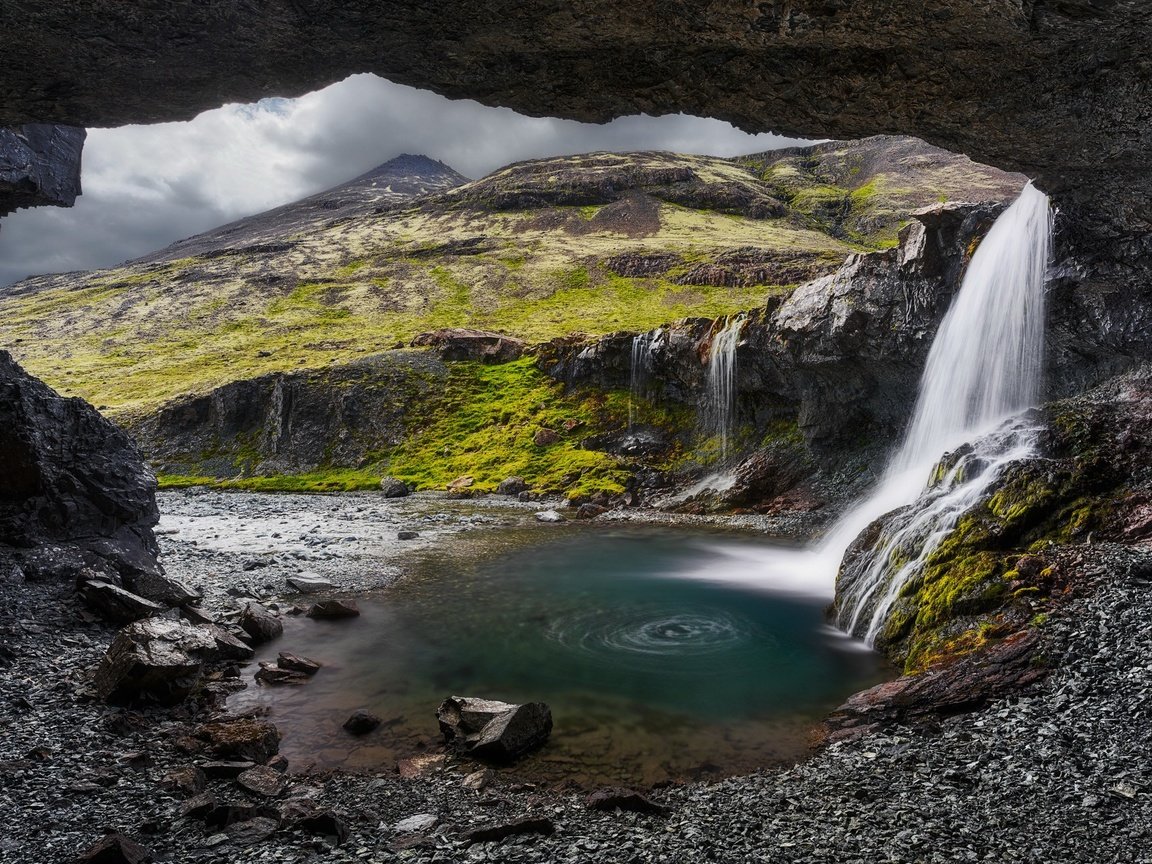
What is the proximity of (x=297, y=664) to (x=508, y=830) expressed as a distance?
29.1 feet

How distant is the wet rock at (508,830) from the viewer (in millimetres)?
8531

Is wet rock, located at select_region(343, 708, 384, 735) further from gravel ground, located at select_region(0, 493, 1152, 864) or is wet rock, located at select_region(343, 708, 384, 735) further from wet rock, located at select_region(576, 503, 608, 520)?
wet rock, located at select_region(576, 503, 608, 520)

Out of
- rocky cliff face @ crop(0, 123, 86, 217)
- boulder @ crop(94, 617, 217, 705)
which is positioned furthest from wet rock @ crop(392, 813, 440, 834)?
rocky cliff face @ crop(0, 123, 86, 217)

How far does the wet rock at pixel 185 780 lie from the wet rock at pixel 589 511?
32.1m

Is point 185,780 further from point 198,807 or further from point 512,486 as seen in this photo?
point 512,486

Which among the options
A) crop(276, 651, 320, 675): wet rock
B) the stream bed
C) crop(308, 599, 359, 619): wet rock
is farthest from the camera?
crop(308, 599, 359, 619): wet rock

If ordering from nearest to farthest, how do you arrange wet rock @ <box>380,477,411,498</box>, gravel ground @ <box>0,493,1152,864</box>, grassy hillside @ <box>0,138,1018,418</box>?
gravel ground @ <box>0,493,1152,864</box>
wet rock @ <box>380,477,411,498</box>
grassy hillside @ <box>0,138,1018,418</box>

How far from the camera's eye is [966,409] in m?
28.6

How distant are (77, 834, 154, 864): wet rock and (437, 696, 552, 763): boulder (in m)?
4.84

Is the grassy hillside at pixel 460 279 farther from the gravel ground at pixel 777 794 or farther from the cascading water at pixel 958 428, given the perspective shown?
the gravel ground at pixel 777 794

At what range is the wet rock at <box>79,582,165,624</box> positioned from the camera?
16.6m

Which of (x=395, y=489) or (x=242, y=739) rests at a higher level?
(x=242, y=739)

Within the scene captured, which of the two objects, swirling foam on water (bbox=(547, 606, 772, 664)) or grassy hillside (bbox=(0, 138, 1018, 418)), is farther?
grassy hillside (bbox=(0, 138, 1018, 418))

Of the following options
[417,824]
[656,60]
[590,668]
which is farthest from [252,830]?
[656,60]
